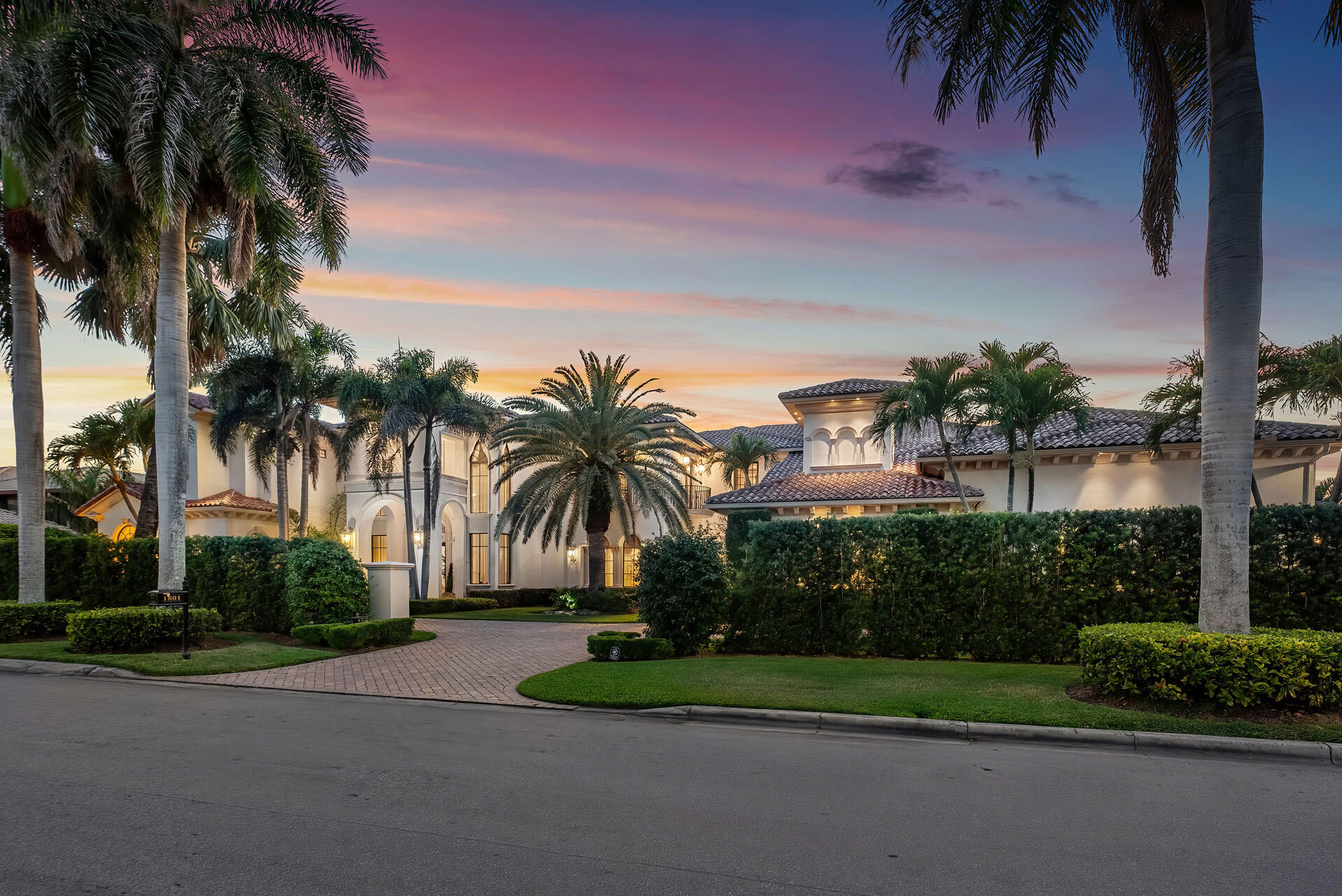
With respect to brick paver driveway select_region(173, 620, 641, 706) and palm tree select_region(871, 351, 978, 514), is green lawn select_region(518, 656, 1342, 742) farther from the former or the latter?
palm tree select_region(871, 351, 978, 514)

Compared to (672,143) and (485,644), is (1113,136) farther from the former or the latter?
(485,644)

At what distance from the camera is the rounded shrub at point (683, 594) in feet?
50.1

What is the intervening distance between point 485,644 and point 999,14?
604 inches

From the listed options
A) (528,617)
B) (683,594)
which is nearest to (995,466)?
(683,594)

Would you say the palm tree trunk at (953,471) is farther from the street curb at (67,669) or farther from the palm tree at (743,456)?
the palm tree at (743,456)

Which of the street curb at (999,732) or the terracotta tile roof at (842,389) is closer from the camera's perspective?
the street curb at (999,732)

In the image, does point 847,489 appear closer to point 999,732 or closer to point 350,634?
point 350,634

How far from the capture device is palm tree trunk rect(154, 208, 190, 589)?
15484 millimetres

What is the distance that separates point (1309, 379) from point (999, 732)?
15.2 metres

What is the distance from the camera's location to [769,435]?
166ft

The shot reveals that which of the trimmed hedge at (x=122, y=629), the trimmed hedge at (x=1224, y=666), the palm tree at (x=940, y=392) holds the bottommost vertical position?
the trimmed hedge at (x=122, y=629)

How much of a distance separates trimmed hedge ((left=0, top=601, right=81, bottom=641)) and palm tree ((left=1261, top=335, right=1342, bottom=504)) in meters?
26.8

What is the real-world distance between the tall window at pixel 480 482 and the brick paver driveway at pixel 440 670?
20037mm

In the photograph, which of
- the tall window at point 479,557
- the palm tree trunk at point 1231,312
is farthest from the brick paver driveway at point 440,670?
the tall window at point 479,557
